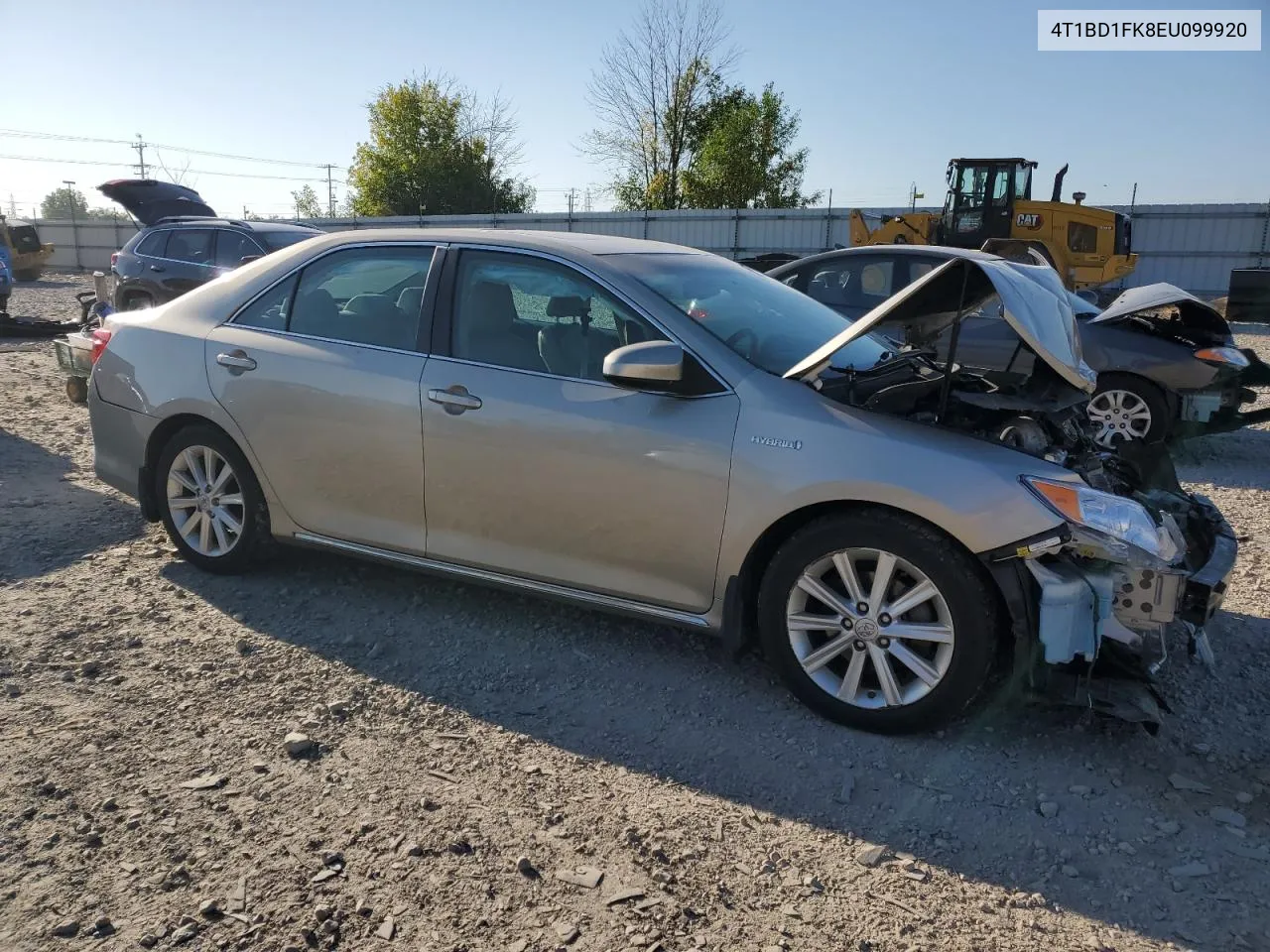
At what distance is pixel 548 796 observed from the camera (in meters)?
2.96

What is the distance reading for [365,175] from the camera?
43.3 m

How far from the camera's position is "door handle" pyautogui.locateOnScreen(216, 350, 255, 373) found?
4.34 meters

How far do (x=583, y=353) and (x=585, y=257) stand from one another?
0.41 metres

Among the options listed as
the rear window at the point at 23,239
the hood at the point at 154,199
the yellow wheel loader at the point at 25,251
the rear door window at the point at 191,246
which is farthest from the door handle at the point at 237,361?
the rear window at the point at 23,239

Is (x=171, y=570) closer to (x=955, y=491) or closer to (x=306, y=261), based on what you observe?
(x=306, y=261)

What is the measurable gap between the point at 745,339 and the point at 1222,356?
529 centimetres

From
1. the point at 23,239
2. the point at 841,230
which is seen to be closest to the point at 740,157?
the point at 841,230

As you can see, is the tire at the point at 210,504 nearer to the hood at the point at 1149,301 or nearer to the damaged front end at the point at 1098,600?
the damaged front end at the point at 1098,600

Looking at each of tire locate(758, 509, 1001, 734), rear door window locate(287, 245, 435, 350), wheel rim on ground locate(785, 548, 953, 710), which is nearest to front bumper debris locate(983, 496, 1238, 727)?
tire locate(758, 509, 1001, 734)

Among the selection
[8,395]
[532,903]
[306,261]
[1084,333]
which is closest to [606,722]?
[532,903]

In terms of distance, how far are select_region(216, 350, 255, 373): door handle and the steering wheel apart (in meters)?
2.23

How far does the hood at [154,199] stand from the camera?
40.0 ft

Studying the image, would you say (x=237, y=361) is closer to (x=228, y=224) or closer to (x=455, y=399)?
(x=455, y=399)

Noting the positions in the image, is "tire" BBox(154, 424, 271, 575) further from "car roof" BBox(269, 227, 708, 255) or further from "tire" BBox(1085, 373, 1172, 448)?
"tire" BBox(1085, 373, 1172, 448)
